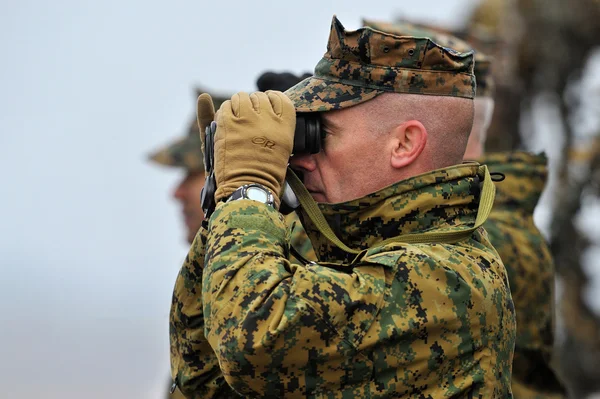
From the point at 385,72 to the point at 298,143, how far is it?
0.36 m

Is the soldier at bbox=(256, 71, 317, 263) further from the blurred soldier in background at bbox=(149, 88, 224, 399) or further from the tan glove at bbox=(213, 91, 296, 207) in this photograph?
the blurred soldier in background at bbox=(149, 88, 224, 399)

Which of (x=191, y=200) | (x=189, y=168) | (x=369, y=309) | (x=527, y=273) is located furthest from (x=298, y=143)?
(x=189, y=168)

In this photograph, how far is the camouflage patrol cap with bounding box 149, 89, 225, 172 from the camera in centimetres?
781

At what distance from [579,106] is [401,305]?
49.3 feet

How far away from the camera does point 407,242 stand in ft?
9.82

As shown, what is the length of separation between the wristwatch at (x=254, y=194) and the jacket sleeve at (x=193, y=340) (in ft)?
1.78

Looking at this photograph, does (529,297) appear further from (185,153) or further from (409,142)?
(185,153)

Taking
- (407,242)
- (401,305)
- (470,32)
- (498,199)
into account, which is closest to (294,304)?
(401,305)

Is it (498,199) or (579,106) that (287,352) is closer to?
(498,199)

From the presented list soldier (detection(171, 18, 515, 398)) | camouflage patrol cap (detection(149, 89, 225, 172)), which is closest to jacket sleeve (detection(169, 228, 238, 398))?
soldier (detection(171, 18, 515, 398))

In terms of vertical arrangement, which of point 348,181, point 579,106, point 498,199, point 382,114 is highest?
point 382,114

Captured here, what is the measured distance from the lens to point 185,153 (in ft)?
25.9

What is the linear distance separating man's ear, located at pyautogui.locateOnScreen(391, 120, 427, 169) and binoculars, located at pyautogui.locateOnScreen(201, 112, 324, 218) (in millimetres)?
237

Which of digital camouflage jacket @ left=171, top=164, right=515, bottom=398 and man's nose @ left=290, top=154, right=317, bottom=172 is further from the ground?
man's nose @ left=290, top=154, right=317, bottom=172
